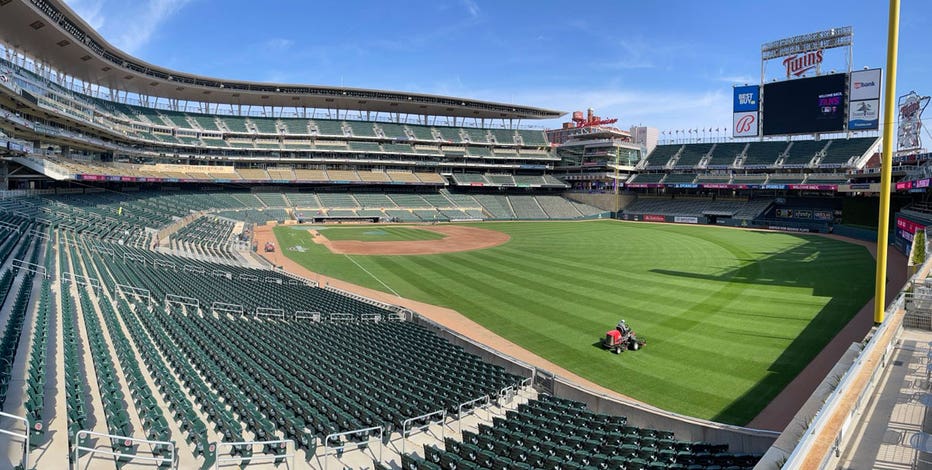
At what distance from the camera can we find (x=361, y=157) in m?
87.1

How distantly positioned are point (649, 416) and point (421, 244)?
39.5 m

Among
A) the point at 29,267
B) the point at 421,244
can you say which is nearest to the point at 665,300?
the point at 29,267

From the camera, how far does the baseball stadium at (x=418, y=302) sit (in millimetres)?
9453

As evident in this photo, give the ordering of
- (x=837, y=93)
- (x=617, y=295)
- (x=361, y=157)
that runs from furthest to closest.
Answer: (x=361, y=157), (x=837, y=93), (x=617, y=295)

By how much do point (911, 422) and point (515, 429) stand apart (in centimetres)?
715

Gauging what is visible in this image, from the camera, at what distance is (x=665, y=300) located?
2678 centimetres

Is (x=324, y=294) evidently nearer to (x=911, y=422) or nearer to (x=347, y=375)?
(x=347, y=375)

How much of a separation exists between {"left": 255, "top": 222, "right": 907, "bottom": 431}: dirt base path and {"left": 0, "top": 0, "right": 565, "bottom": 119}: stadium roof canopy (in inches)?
1132

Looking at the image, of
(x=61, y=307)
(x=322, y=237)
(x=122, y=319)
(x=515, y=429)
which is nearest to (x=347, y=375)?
(x=515, y=429)

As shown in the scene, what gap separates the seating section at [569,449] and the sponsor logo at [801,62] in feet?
241

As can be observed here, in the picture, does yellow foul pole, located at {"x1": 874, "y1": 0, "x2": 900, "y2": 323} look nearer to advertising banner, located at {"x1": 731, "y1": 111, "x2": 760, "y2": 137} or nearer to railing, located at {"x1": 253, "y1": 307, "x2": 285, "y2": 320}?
railing, located at {"x1": 253, "y1": 307, "x2": 285, "y2": 320}

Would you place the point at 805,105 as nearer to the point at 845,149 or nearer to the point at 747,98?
the point at 747,98

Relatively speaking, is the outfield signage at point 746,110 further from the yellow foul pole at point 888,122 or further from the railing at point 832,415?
the railing at point 832,415

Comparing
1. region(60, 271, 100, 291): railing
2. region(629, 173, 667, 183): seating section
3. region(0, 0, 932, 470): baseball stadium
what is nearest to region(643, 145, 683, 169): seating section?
region(629, 173, 667, 183): seating section
